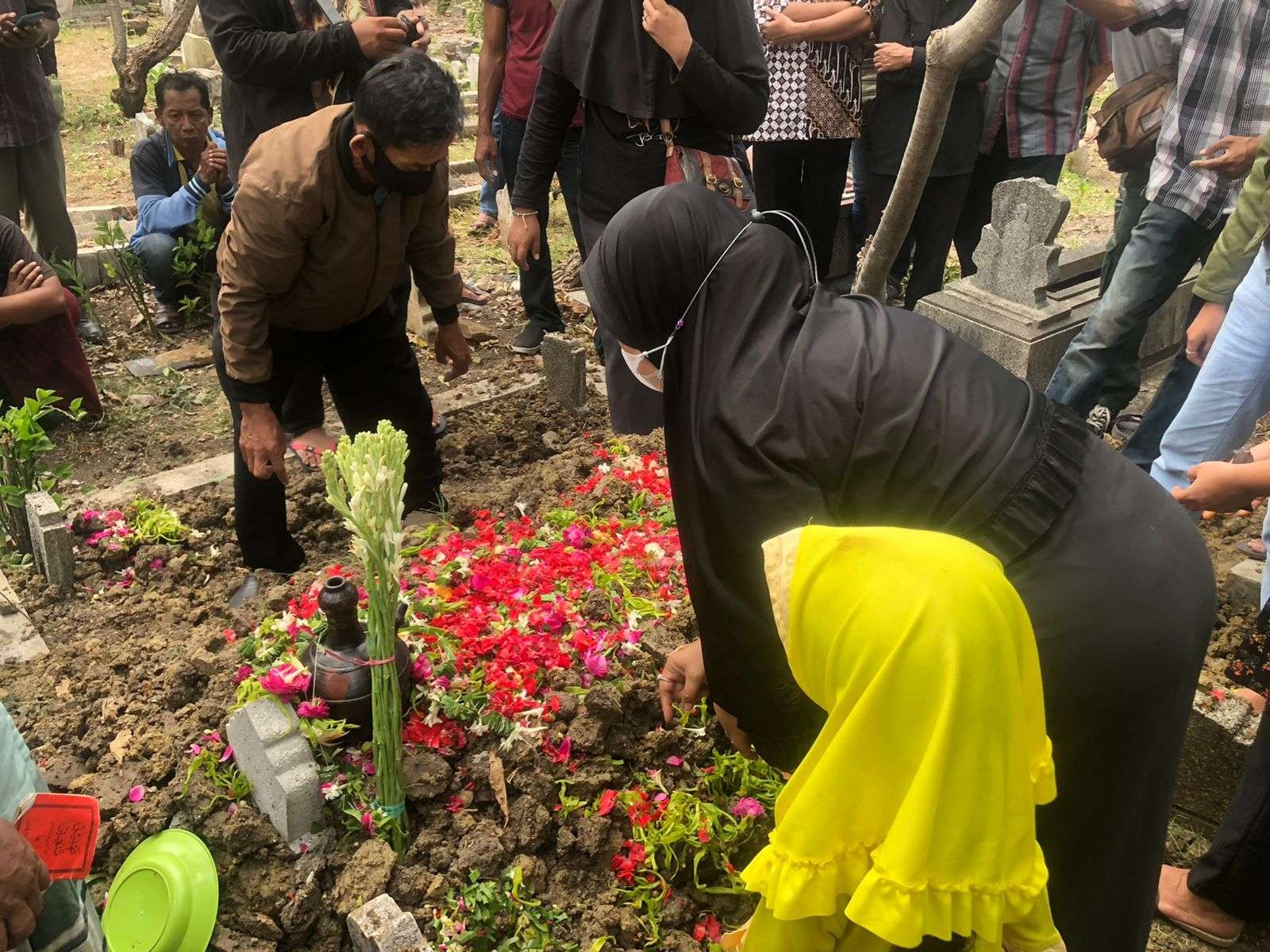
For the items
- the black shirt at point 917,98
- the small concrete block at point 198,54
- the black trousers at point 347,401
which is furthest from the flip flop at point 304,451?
the small concrete block at point 198,54

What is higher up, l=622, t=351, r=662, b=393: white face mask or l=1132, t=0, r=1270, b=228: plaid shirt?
l=1132, t=0, r=1270, b=228: plaid shirt

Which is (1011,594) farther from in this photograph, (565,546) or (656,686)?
(565,546)

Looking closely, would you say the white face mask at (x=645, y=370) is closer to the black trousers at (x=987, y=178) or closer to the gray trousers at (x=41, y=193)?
the black trousers at (x=987, y=178)

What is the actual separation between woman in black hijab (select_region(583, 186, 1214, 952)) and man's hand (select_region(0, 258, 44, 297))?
360 centimetres

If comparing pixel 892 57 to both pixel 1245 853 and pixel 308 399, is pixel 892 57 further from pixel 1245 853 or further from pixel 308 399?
pixel 1245 853

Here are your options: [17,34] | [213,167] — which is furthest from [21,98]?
[213,167]

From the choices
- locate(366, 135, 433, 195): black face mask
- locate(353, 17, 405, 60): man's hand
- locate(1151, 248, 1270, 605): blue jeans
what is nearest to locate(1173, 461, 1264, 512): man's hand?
locate(1151, 248, 1270, 605): blue jeans

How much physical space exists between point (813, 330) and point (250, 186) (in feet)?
6.57

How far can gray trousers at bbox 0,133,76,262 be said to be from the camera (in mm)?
5746

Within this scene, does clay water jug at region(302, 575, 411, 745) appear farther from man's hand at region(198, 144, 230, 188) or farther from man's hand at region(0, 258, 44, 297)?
man's hand at region(198, 144, 230, 188)

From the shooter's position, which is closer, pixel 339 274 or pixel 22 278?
pixel 339 274

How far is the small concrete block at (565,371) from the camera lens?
495 centimetres

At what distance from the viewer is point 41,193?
5.94 m

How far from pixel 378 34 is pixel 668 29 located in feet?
4.15
